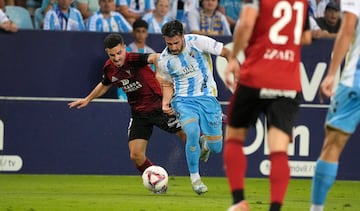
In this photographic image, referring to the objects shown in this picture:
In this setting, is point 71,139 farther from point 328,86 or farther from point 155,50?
point 328,86

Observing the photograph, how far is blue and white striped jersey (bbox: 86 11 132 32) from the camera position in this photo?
712 inches

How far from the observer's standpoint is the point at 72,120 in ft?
57.8

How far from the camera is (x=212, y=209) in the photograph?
38.8 feet

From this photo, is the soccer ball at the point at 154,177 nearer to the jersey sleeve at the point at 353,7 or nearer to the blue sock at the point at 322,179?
the blue sock at the point at 322,179

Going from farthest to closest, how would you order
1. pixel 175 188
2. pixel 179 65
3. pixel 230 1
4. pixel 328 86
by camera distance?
pixel 230 1, pixel 175 188, pixel 179 65, pixel 328 86

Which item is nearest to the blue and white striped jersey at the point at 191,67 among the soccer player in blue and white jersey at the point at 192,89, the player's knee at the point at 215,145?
the soccer player in blue and white jersey at the point at 192,89

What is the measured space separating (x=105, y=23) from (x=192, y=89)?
4400 mm

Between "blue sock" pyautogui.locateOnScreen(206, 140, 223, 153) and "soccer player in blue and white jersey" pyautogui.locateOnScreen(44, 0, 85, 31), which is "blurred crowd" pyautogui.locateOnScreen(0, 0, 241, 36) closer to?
"soccer player in blue and white jersey" pyautogui.locateOnScreen(44, 0, 85, 31)

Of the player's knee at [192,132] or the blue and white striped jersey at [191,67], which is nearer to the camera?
the player's knee at [192,132]

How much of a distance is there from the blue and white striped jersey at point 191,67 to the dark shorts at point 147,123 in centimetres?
54

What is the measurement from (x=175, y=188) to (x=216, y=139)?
142 centimetres

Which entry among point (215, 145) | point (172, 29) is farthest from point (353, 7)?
point (215, 145)

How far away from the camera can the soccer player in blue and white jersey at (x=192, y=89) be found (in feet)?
44.9

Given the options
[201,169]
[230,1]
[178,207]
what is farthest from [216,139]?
[230,1]
